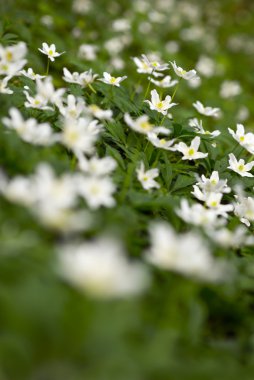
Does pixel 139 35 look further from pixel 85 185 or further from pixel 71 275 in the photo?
pixel 71 275

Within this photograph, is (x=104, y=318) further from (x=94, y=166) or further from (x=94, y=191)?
(x=94, y=166)

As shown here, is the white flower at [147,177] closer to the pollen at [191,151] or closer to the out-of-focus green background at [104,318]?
the out-of-focus green background at [104,318]

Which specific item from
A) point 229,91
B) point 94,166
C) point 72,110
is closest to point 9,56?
point 72,110

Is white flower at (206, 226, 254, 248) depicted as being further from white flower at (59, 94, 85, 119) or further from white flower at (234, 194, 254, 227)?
white flower at (59, 94, 85, 119)

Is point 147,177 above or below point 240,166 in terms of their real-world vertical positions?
above

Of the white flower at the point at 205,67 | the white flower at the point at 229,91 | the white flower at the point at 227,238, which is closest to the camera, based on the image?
the white flower at the point at 227,238

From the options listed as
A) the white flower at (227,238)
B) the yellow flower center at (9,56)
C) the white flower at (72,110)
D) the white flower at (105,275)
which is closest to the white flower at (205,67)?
the white flower at (72,110)

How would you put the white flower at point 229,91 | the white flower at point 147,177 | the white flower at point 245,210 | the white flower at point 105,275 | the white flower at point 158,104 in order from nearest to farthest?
the white flower at point 105,275 → the white flower at point 147,177 → the white flower at point 245,210 → the white flower at point 158,104 → the white flower at point 229,91

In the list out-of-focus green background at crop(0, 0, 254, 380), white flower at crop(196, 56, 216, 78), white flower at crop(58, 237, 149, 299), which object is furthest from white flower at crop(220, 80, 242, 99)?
white flower at crop(58, 237, 149, 299)

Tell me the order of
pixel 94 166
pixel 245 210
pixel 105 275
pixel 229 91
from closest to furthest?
pixel 105 275 → pixel 94 166 → pixel 245 210 → pixel 229 91
